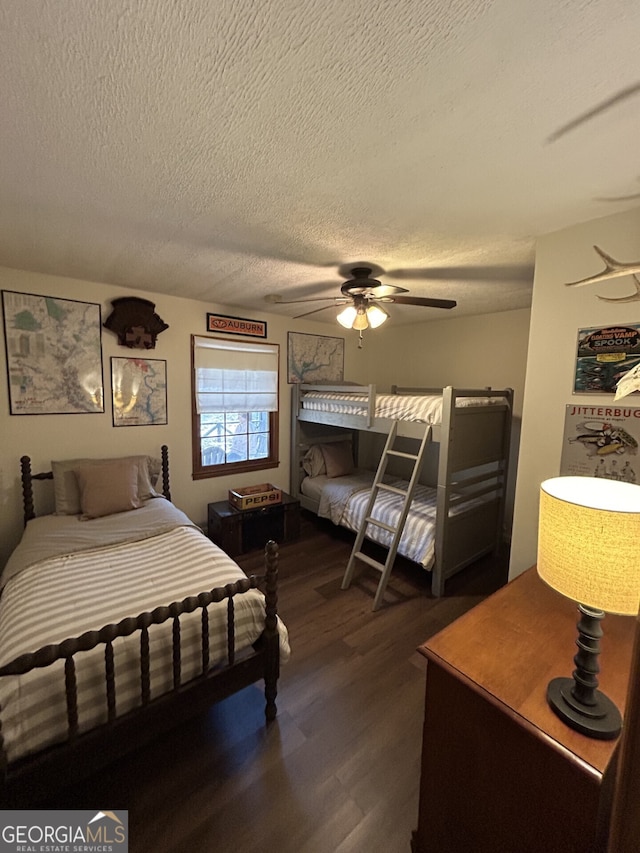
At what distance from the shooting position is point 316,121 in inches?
41.0

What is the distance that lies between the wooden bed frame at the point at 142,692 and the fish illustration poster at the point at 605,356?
5.50ft

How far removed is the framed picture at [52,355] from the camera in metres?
2.55

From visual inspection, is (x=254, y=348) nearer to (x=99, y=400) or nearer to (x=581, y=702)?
(x=99, y=400)

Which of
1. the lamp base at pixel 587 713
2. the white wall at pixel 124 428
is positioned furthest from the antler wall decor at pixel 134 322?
the lamp base at pixel 587 713

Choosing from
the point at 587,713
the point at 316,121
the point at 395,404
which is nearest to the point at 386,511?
the point at 395,404

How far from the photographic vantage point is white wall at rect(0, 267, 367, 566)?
2.61 meters

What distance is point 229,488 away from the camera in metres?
3.71

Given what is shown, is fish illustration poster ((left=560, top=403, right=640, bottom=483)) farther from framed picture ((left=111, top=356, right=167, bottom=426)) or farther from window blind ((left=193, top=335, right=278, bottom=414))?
framed picture ((left=111, top=356, right=167, bottom=426))

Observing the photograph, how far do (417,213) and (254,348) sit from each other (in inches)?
94.8

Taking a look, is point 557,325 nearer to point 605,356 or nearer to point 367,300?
point 605,356

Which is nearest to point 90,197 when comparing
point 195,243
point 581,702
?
point 195,243

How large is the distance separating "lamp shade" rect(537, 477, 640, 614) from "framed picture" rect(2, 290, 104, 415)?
321cm

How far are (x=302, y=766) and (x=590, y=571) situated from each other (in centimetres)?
148

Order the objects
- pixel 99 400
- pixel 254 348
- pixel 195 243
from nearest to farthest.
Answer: pixel 195 243
pixel 99 400
pixel 254 348
